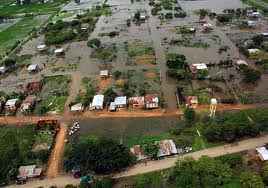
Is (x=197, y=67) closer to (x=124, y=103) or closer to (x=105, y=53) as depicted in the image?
(x=124, y=103)

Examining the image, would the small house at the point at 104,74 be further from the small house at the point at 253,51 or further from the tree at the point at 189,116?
the small house at the point at 253,51

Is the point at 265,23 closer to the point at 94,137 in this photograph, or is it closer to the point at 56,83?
the point at 56,83

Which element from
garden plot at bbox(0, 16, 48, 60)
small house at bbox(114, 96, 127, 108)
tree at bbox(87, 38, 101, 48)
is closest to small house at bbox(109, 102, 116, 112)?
small house at bbox(114, 96, 127, 108)

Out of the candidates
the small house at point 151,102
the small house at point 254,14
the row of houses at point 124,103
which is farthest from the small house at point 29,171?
the small house at point 254,14

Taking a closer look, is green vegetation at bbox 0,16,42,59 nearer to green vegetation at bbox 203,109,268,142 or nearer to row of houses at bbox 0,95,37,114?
row of houses at bbox 0,95,37,114

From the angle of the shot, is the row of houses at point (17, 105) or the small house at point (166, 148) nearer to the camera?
the small house at point (166, 148)

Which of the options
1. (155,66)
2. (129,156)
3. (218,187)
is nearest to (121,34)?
(155,66)

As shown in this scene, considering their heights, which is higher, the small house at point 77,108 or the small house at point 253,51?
the small house at point 253,51
